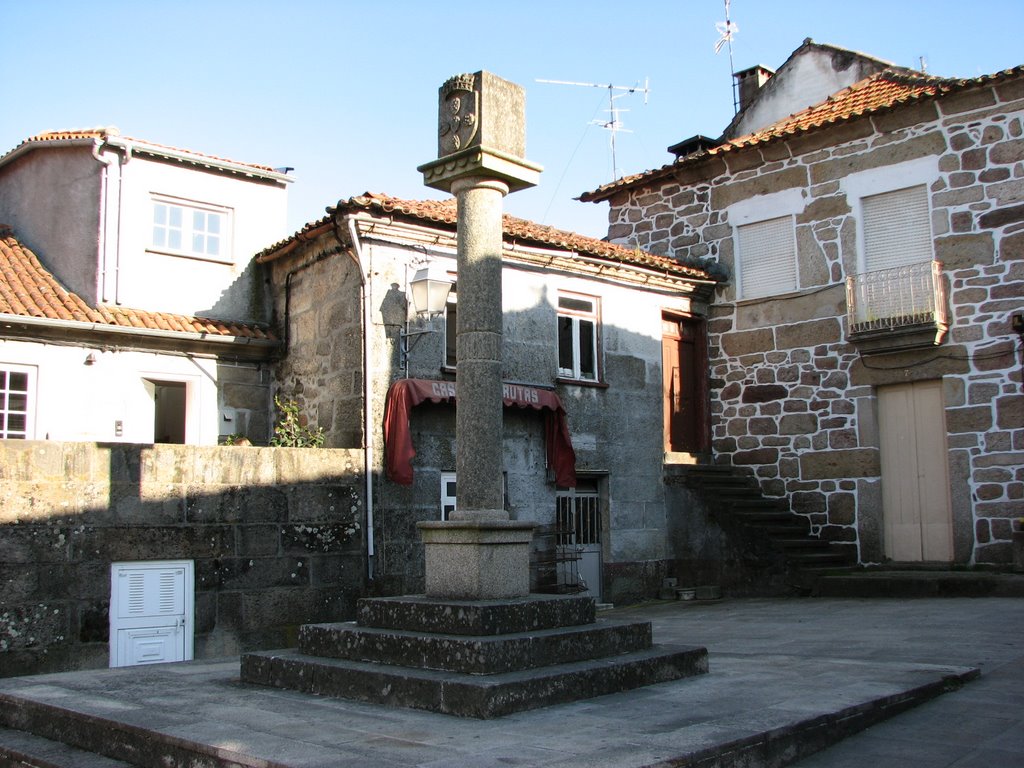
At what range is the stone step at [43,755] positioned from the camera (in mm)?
5164

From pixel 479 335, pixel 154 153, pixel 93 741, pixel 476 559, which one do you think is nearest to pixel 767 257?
pixel 154 153

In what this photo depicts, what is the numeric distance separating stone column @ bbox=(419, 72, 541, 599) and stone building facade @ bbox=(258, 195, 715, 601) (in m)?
4.49

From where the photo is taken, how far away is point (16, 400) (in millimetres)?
11539

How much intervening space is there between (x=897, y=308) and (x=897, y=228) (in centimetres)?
115

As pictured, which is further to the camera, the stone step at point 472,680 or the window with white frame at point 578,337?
the window with white frame at point 578,337

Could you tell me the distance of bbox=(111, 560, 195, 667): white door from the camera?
9.45 metres

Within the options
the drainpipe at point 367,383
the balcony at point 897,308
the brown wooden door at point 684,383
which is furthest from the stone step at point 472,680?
the brown wooden door at point 684,383

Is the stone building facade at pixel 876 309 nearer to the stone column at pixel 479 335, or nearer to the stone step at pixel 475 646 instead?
the stone step at pixel 475 646

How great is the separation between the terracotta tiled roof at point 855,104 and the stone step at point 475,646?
30.9 feet

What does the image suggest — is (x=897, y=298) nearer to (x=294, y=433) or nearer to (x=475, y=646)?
(x=294, y=433)

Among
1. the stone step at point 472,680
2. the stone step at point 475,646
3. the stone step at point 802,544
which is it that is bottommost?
the stone step at point 472,680

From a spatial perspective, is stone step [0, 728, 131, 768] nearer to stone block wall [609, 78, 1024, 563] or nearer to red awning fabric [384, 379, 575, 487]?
red awning fabric [384, 379, 575, 487]

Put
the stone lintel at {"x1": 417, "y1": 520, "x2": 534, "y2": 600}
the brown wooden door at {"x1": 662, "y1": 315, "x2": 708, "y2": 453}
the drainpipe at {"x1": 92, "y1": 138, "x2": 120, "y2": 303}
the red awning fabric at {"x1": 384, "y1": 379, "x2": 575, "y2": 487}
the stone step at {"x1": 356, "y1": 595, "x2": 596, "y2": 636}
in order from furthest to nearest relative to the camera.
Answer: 1. the brown wooden door at {"x1": 662, "y1": 315, "x2": 708, "y2": 453}
2. the drainpipe at {"x1": 92, "y1": 138, "x2": 120, "y2": 303}
3. the red awning fabric at {"x1": 384, "y1": 379, "x2": 575, "y2": 487}
4. the stone lintel at {"x1": 417, "y1": 520, "x2": 534, "y2": 600}
5. the stone step at {"x1": 356, "y1": 595, "x2": 596, "y2": 636}

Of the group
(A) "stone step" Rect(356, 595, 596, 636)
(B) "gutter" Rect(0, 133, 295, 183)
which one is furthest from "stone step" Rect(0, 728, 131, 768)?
(B) "gutter" Rect(0, 133, 295, 183)
